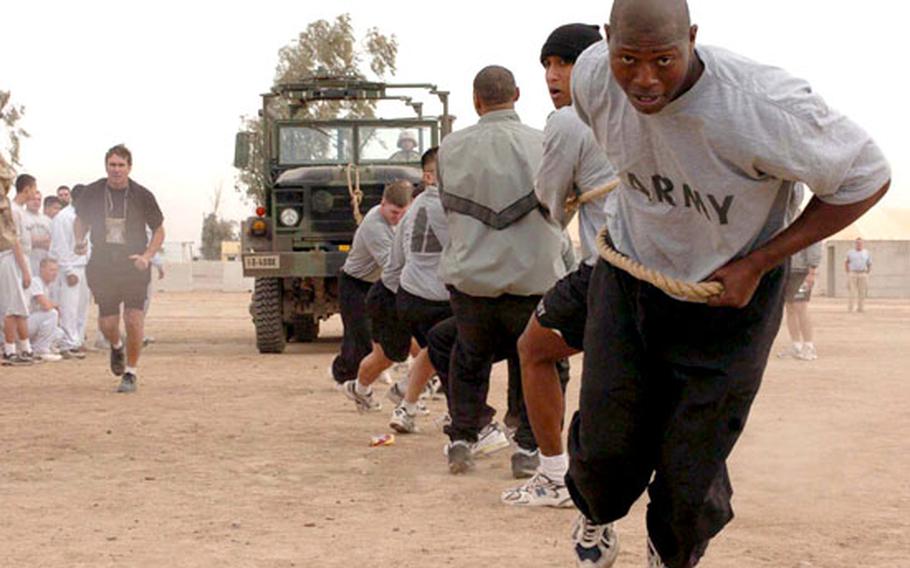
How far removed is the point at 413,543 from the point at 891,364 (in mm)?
10988

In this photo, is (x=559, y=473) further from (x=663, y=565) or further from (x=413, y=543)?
(x=663, y=565)

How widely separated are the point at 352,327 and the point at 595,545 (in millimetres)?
6700

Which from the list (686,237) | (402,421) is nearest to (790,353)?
(402,421)

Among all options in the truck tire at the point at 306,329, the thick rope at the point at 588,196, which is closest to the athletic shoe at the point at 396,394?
the thick rope at the point at 588,196

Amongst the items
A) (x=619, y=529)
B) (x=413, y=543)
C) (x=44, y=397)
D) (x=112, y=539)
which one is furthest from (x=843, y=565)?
(x=44, y=397)

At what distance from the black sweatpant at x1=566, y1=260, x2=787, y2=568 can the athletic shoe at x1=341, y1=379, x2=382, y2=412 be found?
6450mm

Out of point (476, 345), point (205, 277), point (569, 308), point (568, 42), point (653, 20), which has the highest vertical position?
point (568, 42)

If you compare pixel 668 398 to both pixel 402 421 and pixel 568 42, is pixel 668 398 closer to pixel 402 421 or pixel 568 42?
pixel 568 42

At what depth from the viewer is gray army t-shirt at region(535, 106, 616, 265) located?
255 inches

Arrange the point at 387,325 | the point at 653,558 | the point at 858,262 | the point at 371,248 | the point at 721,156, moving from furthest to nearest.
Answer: the point at 858,262
the point at 371,248
the point at 387,325
the point at 653,558
the point at 721,156

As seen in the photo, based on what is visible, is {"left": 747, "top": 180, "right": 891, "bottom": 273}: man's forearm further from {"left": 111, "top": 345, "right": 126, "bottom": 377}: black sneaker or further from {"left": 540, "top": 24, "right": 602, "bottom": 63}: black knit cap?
{"left": 111, "top": 345, "right": 126, "bottom": 377}: black sneaker

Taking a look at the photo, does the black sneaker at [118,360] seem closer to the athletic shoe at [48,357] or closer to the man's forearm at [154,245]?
the man's forearm at [154,245]

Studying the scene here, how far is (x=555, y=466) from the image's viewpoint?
22.8 ft

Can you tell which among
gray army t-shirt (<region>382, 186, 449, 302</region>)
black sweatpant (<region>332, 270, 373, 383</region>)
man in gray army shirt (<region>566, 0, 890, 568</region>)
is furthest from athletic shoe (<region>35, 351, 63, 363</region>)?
man in gray army shirt (<region>566, 0, 890, 568</region>)
